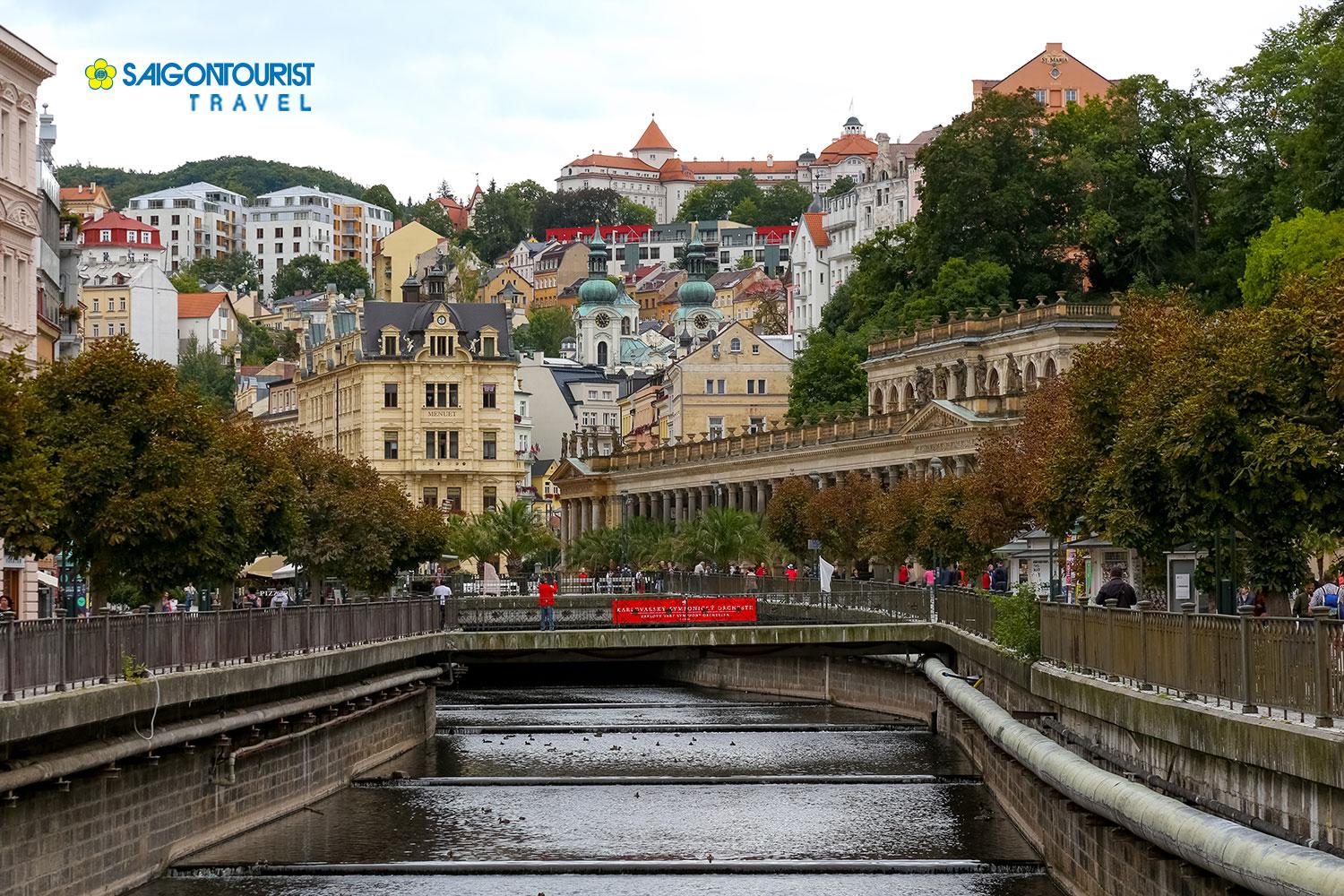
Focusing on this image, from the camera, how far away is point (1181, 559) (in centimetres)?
3544

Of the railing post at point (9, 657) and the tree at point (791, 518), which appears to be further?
the tree at point (791, 518)

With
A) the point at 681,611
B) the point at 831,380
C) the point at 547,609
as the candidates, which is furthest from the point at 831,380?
the point at 681,611

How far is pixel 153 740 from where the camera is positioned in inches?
1212

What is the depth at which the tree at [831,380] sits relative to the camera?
149 meters

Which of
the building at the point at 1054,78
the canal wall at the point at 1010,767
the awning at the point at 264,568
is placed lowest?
the canal wall at the point at 1010,767

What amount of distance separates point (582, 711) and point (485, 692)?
14.6 meters

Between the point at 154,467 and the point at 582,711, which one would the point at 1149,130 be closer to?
the point at 582,711

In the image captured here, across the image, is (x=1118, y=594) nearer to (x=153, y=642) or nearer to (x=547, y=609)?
(x=153, y=642)

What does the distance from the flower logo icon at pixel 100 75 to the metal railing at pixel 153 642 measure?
23210 millimetres

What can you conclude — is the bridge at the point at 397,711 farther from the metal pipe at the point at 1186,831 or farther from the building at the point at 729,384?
the building at the point at 729,384

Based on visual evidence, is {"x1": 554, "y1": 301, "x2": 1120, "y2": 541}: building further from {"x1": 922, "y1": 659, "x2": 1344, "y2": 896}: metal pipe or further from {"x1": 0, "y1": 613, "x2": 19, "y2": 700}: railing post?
{"x1": 0, "y1": 613, "x2": 19, "y2": 700}: railing post

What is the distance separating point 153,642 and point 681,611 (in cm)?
3472

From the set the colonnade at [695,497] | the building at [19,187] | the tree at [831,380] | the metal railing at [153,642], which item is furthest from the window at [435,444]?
the metal railing at [153,642]

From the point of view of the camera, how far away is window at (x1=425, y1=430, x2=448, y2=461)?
15162 cm
